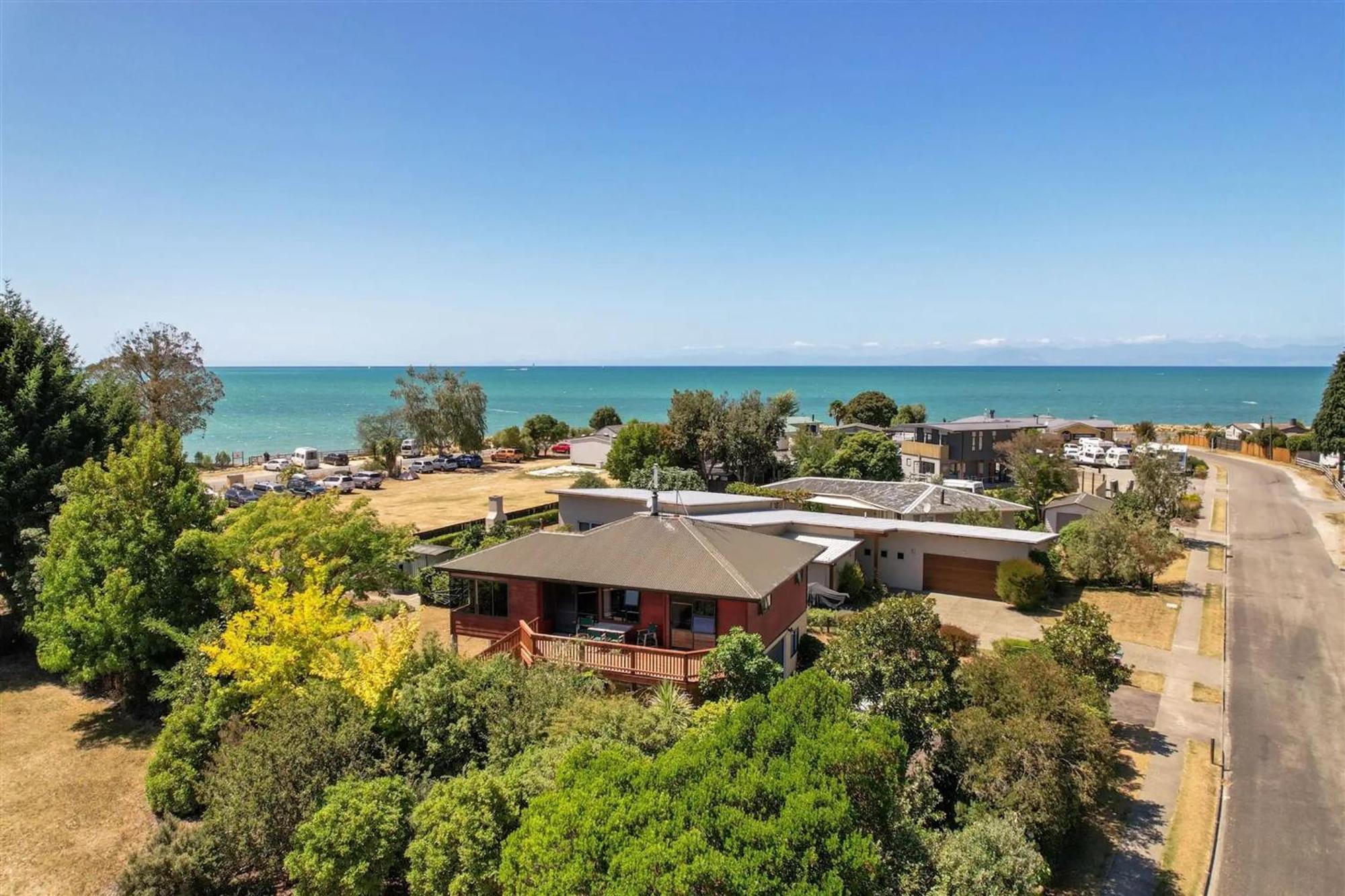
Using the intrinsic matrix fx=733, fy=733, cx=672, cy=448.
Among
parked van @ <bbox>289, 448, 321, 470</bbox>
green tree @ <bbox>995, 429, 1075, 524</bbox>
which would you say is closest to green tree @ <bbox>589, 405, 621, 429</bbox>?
parked van @ <bbox>289, 448, 321, 470</bbox>

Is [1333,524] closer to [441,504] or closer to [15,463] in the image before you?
[441,504]

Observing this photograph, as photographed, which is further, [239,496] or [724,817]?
[239,496]

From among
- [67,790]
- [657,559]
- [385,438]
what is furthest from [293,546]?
[385,438]

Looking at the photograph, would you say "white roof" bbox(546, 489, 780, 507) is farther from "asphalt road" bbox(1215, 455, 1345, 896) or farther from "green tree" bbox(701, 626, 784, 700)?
"asphalt road" bbox(1215, 455, 1345, 896)

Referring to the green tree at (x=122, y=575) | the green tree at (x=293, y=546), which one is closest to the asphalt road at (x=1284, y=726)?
the green tree at (x=293, y=546)

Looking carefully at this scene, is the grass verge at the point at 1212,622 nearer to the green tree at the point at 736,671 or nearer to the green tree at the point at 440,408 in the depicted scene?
the green tree at the point at 736,671

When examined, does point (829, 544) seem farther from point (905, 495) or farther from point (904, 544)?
point (905, 495)
